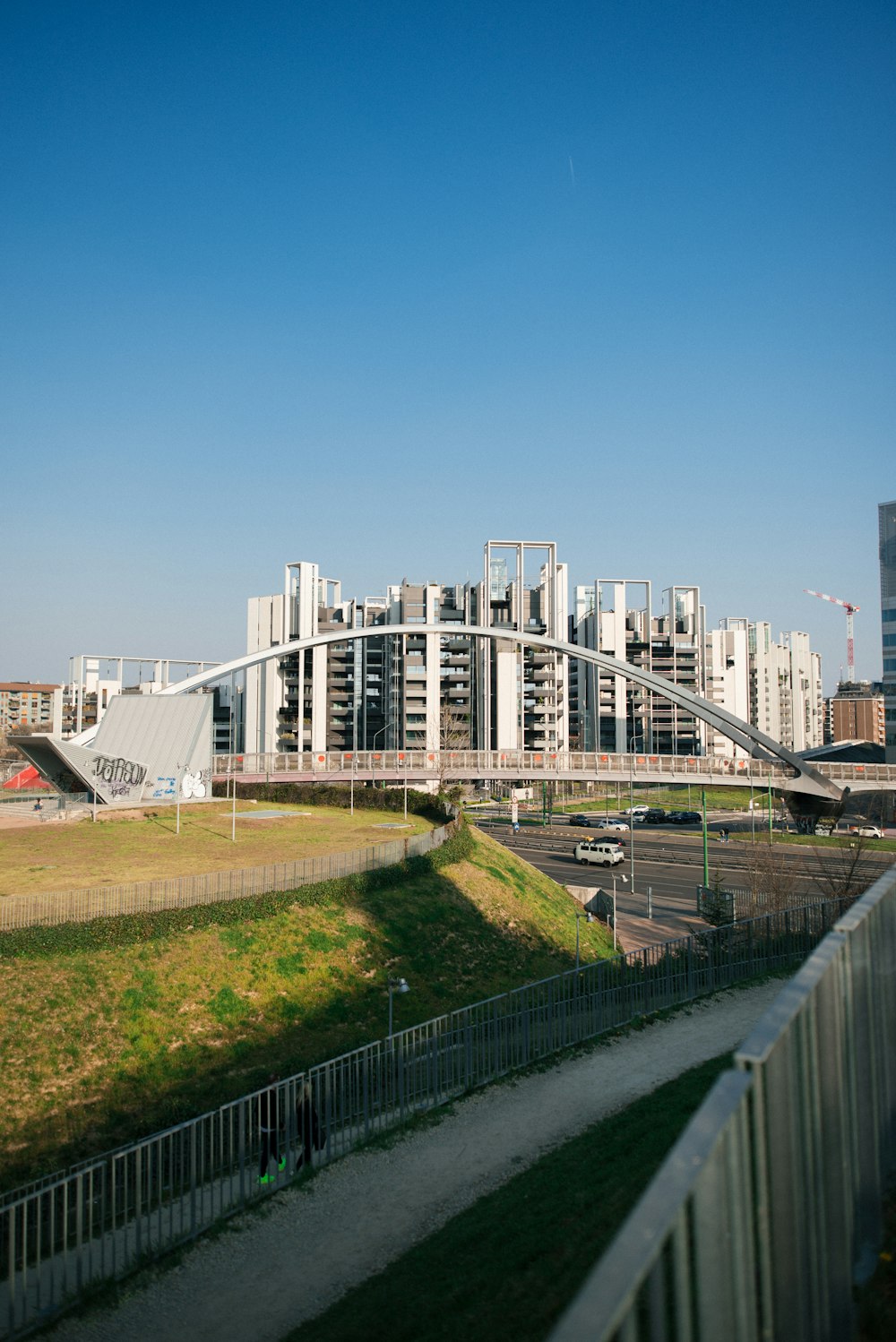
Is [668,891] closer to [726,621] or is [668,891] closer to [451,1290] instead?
[451,1290]

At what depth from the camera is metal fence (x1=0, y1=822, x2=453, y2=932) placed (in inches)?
944

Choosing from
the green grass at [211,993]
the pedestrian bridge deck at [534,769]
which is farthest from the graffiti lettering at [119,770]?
the green grass at [211,993]

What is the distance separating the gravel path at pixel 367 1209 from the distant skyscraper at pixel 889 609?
224 ft

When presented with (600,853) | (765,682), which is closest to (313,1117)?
(600,853)

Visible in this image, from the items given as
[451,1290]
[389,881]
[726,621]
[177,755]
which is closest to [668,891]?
[389,881]

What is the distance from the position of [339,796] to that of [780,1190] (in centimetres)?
5563

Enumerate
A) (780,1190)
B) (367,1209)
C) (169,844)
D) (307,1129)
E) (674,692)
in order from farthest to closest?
(674,692) → (169,844) → (307,1129) → (367,1209) → (780,1190)

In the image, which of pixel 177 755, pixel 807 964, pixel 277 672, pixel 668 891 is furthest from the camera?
pixel 277 672

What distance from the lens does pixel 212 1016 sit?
76.6 feet

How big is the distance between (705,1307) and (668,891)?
47024mm

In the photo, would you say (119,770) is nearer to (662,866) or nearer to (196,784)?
(196,784)

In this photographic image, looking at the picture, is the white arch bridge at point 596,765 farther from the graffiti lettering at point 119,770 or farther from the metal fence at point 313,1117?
the metal fence at point 313,1117

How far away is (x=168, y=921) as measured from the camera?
26.1 m

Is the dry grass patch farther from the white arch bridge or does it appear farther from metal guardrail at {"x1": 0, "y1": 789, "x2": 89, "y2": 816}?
the white arch bridge
